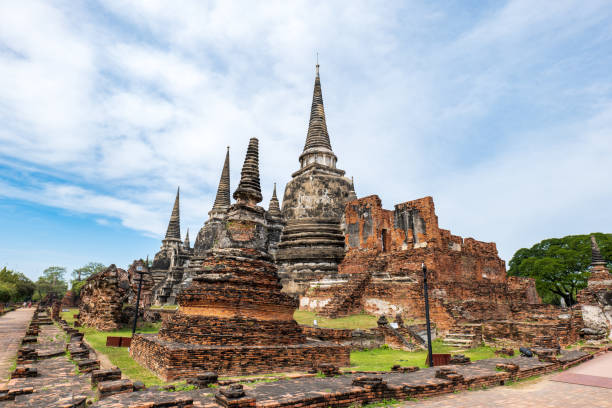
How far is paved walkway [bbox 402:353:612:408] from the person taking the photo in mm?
5949

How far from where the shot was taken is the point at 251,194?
1147cm

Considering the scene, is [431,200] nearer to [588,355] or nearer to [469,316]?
[469,316]

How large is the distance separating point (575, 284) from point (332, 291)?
29.3 meters

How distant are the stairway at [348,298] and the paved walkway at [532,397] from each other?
9146 millimetres

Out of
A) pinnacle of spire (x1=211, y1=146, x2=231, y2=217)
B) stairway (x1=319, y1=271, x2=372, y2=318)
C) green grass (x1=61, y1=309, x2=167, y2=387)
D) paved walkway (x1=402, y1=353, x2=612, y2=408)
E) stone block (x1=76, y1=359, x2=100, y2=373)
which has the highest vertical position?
pinnacle of spire (x1=211, y1=146, x2=231, y2=217)

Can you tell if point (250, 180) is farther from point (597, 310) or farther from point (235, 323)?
point (597, 310)

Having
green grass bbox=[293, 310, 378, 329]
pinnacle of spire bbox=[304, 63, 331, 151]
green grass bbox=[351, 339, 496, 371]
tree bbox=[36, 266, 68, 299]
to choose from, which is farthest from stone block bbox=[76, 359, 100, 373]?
tree bbox=[36, 266, 68, 299]

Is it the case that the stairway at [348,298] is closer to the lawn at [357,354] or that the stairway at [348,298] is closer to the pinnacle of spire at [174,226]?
the lawn at [357,354]

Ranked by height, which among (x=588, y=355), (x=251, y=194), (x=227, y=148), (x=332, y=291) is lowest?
(x=588, y=355)

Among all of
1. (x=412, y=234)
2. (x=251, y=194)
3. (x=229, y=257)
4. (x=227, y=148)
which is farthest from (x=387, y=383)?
(x=227, y=148)

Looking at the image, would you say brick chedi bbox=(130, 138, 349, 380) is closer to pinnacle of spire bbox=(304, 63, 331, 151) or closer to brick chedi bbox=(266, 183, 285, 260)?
brick chedi bbox=(266, 183, 285, 260)

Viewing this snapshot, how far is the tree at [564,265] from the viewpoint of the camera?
34.5 m

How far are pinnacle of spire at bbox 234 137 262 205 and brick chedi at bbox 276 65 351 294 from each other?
10.3 metres

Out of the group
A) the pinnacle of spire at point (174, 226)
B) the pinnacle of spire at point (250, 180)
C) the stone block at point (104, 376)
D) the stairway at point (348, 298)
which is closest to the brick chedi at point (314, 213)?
the stairway at point (348, 298)
